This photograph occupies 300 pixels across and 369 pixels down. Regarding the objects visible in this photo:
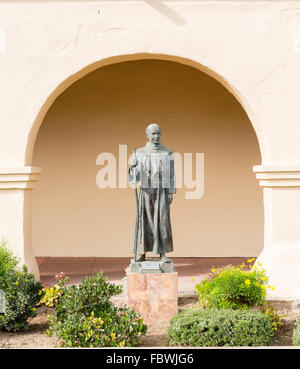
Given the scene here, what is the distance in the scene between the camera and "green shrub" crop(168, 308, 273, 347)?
4.99m

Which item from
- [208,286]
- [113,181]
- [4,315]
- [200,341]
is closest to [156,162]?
[208,286]

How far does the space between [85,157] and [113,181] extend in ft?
2.16

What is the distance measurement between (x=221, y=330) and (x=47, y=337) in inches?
75.0

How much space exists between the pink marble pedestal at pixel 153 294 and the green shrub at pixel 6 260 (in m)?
1.52

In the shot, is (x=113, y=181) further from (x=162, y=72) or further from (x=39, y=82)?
(x=39, y=82)

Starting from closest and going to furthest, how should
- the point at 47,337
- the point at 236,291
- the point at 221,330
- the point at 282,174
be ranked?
the point at 221,330, the point at 47,337, the point at 236,291, the point at 282,174

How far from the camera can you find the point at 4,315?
5.77 metres

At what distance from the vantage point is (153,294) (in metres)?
5.91

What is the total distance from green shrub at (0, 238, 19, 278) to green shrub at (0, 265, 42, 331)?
17 cm

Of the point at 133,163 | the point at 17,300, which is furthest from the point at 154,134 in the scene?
the point at 17,300

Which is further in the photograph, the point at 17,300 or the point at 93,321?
the point at 17,300

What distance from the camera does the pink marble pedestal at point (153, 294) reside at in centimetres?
590

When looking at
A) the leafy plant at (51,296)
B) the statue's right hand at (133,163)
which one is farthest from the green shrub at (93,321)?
the statue's right hand at (133,163)

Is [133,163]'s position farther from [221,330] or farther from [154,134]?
[221,330]
